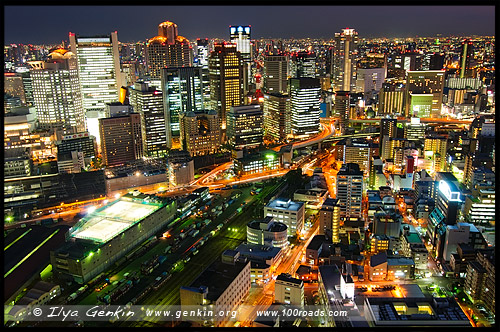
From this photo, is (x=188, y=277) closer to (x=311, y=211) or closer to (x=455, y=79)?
(x=311, y=211)

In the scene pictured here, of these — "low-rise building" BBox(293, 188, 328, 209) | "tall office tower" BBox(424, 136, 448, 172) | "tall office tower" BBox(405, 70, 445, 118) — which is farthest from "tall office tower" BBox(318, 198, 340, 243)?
"tall office tower" BBox(405, 70, 445, 118)

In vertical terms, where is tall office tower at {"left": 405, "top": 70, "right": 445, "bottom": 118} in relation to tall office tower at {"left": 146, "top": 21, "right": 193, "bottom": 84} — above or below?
below

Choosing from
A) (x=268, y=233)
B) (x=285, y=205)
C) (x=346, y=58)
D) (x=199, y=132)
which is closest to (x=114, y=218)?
(x=268, y=233)

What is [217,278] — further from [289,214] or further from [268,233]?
[289,214]

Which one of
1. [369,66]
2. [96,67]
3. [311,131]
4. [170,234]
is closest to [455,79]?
[369,66]

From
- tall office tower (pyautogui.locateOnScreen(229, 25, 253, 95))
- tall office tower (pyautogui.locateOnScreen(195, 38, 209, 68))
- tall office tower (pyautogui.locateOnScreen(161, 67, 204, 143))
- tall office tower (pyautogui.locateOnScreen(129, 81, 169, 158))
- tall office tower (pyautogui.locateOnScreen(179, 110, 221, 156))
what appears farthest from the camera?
tall office tower (pyautogui.locateOnScreen(195, 38, 209, 68))

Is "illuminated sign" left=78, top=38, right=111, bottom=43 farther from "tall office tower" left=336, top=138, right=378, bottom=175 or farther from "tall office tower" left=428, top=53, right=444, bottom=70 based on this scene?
"tall office tower" left=428, top=53, right=444, bottom=70

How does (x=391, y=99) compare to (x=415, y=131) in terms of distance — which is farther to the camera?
(x=391, y=99)

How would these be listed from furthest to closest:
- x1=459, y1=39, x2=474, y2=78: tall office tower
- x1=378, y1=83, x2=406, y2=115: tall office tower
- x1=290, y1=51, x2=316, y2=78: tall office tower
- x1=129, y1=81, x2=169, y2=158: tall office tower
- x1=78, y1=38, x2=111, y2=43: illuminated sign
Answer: x1=290, y1=51, x2=316, y2=78: tall office tower, x1=459, y1=39, x2=474, y2=78: tall office tower, x1=378, y1=83, x2=406, y2=115: tall office tower, x1=78, y1=38, x2=111, y2=43: illuminated sign, x1=129, y1=81, x2=169, y2=158: tall office tower
